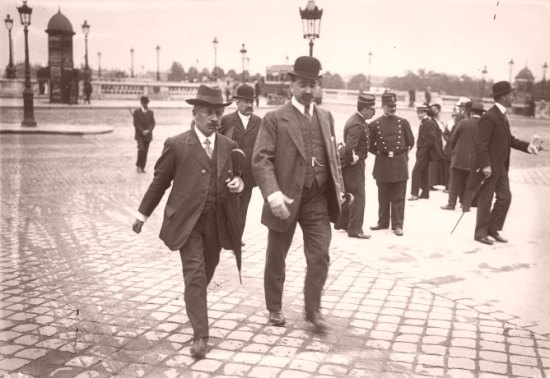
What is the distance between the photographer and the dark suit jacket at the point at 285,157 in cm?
522

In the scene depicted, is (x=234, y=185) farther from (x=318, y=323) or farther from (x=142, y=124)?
(x=142, y=124)

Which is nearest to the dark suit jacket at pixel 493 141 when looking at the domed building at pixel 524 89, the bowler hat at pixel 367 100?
the bowler hat at pixel 367 100

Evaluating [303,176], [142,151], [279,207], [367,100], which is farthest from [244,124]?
[142,151]

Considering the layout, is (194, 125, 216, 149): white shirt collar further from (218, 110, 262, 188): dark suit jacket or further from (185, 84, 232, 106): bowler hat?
(218, 110, 262, 188): dark suit jacket

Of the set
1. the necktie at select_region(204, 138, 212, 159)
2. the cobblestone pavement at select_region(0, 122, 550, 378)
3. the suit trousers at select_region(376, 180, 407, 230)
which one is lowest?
the cobblestone pavement at select_region(0, 122, 550, 378)

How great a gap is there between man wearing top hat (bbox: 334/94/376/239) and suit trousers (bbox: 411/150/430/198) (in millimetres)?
3702

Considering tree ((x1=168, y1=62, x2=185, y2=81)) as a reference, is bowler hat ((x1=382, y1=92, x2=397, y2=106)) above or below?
below

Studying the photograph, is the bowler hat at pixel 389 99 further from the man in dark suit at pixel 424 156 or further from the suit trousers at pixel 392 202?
the man in dark suit at pixel 424 156

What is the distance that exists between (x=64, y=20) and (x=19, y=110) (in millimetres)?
13404

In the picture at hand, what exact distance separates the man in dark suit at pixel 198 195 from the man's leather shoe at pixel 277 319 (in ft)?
2.25

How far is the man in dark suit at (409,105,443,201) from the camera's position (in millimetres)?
12462

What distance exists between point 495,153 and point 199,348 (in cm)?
526

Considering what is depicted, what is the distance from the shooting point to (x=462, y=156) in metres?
11.7

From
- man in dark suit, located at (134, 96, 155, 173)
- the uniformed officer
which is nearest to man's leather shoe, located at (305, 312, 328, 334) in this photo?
the uniformed officer
